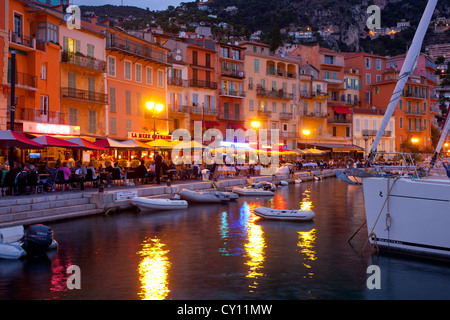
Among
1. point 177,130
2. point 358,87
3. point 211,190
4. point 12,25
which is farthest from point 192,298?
point 358,87

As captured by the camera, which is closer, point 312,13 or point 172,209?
point 172,209

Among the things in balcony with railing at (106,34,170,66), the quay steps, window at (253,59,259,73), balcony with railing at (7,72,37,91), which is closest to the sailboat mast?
the quay steps

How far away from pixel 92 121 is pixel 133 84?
636 cm

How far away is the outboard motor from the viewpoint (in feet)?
43.1

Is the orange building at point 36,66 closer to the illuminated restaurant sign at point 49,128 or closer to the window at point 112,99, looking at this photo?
the illuminated restaurant sign at point 49,128

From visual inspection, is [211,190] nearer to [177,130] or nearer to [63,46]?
[63,46]

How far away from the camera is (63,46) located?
34.4m

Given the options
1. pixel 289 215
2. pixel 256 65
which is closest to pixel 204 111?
pixel 256 65

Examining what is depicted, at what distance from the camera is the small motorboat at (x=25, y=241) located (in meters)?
12.9

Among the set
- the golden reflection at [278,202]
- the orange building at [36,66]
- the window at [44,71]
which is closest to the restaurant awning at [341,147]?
the golden reflection at [278,202]

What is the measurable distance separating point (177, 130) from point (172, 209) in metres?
25.4

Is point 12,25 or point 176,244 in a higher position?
point 12,25

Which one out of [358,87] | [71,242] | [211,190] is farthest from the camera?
[358,87]

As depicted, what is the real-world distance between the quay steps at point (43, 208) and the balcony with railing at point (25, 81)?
Answer: 13634 millimetres
